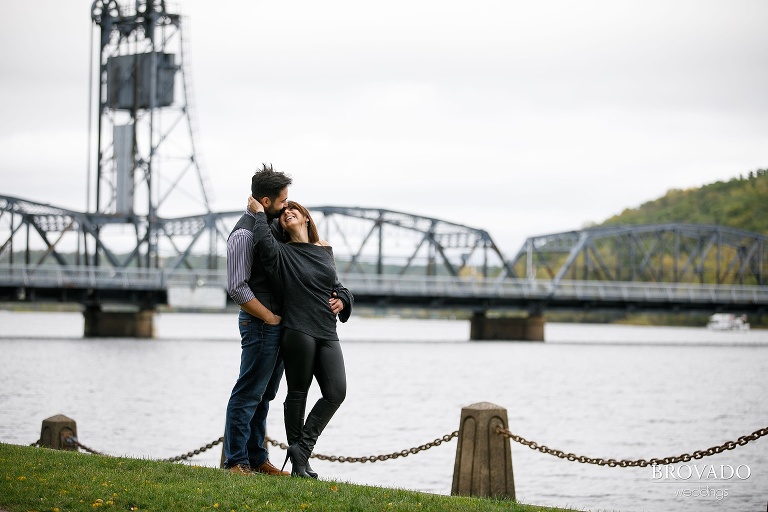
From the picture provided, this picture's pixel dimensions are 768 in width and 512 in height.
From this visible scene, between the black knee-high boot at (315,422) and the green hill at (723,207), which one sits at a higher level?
the green hill at (723,207)

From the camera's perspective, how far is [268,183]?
37.7 ft

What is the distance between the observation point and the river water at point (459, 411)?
2242 centimetres

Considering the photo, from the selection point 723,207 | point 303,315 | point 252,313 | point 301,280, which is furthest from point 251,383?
point 723,207

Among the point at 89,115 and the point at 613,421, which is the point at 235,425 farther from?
the point at 89,115

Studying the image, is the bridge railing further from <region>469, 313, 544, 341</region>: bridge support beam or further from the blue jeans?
the blue jeans

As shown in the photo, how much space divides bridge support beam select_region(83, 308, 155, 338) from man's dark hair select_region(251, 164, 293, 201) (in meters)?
70.9

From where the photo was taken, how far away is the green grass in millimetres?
10516

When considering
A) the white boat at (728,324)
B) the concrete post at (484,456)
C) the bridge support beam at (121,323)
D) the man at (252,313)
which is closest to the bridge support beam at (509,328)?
the bridge support beam at (121,323)

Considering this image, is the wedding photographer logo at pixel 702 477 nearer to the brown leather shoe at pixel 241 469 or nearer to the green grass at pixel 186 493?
the green grass at pixel 186 493

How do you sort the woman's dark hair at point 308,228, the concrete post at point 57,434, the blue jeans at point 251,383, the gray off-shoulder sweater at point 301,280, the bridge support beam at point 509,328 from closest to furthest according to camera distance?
the gray off-shoulder sweater at point 301,280, the blue jeans at point 251,383, the woman's dark hair at point 308,228, the concrete post at point 57,434, the bridge support beam at point 509,328

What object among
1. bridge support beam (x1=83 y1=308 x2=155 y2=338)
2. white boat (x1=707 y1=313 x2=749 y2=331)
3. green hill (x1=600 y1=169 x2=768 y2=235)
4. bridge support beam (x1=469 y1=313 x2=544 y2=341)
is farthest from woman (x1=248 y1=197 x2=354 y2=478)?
white boat (x1=707 y1=313 x2=749 y2=331)

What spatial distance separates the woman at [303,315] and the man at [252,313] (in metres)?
0.12

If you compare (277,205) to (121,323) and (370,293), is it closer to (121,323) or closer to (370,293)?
(370,293)

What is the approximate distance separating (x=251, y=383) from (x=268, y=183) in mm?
1929
